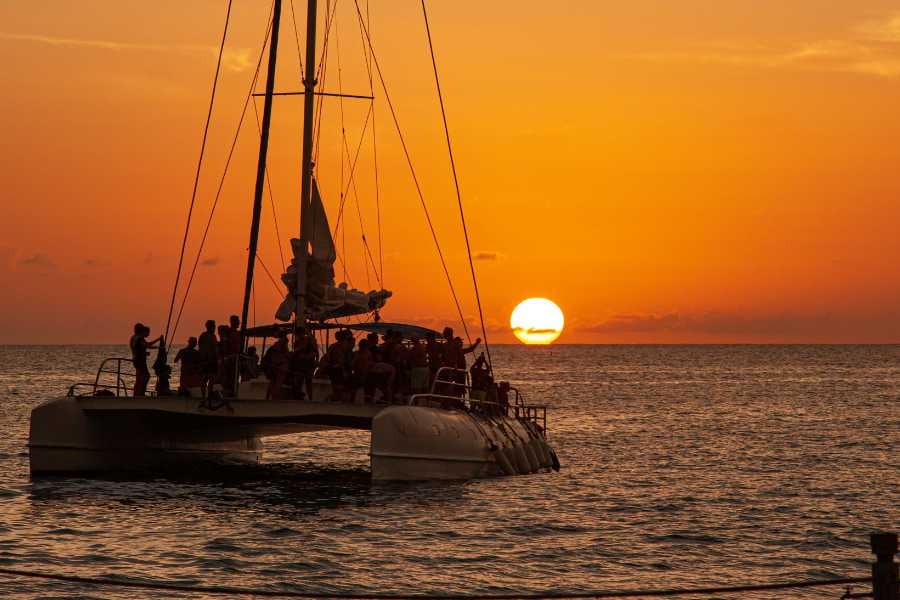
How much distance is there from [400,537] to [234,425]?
1116 centimetres

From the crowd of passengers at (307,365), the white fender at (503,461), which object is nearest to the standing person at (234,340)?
the crowd of passengers at (307,365)

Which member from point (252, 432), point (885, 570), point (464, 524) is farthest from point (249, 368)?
point (885, 570)

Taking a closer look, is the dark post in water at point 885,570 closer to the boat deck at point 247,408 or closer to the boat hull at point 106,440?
the boat deck at point 247,408

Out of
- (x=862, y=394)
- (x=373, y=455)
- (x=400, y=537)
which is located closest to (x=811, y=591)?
(x=400, y=537)

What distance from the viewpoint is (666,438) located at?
165 ft

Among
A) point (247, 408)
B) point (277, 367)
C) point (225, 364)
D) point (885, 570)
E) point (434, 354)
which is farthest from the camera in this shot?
point (434, 354)

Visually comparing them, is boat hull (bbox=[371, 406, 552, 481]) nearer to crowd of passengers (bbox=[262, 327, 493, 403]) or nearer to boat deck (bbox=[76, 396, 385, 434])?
boat deck (bbox=[76, 396, 385, 434])

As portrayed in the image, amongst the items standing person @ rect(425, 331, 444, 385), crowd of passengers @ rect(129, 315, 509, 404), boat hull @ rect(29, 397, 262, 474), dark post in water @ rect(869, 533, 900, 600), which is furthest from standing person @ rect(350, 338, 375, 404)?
dark post in water @ rect(869, 533, 900, 600)

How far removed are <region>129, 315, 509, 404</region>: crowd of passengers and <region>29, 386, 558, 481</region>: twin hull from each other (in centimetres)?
65

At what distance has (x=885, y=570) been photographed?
1034cm

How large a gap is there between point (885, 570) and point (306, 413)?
15723mm

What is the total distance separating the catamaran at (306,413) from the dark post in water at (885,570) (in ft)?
47.8

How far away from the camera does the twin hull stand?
80.7 feet

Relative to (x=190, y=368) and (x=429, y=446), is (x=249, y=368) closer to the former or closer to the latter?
(x=190, y=368)
